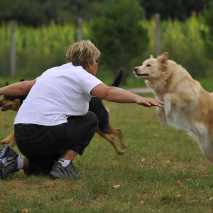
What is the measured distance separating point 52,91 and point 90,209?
1611 mm

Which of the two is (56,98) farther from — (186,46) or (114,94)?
(186,46)

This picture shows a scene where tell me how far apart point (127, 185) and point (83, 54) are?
4.56 feet

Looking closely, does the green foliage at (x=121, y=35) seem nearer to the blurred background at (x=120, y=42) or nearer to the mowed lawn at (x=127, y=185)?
the blurred background at (x=120, y=42)

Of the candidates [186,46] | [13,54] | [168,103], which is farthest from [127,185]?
[13,54]

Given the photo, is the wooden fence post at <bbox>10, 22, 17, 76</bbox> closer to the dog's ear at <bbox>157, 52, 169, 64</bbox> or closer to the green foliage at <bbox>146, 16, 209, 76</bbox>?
the green foliage at <bbox>146, 16, 209, 76</bbox>

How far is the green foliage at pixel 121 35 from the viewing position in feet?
73.5

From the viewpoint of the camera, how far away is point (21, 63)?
27766 mm

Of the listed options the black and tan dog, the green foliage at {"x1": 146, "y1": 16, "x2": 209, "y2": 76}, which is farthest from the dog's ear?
the green foliage at {"x1": 146, "y1": 16, "x2": 209, "y2": 76}

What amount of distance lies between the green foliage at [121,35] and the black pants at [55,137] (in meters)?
15.5

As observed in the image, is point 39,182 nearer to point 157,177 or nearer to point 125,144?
point 157,177

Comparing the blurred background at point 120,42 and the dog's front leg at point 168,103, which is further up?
the dog's front leg at point 168,103

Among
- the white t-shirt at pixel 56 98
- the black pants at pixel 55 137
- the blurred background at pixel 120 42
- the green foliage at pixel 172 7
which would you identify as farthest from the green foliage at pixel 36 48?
the white t-shirt at pixel 56 98

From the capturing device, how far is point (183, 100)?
712cm

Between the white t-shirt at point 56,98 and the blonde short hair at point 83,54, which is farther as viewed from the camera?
the blonde short hair at point 83,54
